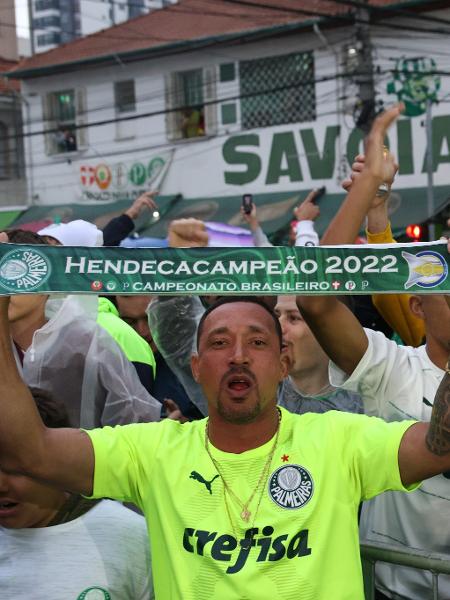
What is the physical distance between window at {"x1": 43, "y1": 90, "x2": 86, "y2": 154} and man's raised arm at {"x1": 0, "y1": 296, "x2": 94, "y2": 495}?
21.8 meters

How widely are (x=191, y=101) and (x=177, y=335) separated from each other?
1887cm

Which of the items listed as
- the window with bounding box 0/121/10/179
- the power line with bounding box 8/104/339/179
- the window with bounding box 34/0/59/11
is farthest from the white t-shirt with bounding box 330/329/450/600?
the window with bounding box 34/0/59/11

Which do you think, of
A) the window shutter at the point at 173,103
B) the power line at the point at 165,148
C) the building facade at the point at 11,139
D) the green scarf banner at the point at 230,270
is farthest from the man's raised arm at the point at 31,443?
the building facade at the point at 11,139

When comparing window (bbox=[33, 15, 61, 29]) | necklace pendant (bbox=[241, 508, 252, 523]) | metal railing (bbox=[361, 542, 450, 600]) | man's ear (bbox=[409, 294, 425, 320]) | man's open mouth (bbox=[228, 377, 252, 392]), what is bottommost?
metal railing (bbox=[361, 542, 450, 600])

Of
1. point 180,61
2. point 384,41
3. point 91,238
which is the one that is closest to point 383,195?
point 91,238

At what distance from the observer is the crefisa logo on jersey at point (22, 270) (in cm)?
222

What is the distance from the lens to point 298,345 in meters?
3.68

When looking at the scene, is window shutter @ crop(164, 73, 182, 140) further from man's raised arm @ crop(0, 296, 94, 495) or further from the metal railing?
man's raised arm @ crop(0, 296, 94, 495)

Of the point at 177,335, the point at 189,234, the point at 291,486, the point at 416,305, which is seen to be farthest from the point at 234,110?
the point at 291,486

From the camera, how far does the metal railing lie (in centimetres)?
252

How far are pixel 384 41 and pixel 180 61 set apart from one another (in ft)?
17.2

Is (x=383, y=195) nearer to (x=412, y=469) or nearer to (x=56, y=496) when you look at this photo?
(x=412, y=469)

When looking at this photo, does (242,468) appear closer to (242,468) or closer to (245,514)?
(242,468)

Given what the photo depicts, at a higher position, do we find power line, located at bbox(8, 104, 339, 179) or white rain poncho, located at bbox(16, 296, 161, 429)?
power line, located at bbox(8, 104, 339, 179)
